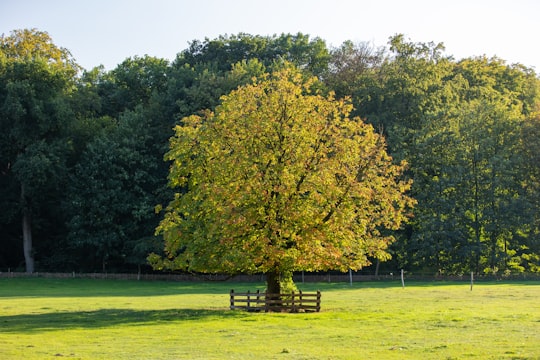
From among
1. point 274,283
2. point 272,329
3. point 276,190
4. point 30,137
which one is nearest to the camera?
point 272,329

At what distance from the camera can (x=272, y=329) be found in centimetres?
3194

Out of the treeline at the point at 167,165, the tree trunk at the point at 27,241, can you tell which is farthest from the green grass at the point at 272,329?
the tree trunk at the point at 27,241

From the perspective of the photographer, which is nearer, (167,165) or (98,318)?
(98,318)

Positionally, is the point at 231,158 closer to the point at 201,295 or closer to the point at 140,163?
the point at 201,295

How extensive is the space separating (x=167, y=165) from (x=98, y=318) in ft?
148

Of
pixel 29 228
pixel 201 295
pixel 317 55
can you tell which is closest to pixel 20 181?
pixel 29 228

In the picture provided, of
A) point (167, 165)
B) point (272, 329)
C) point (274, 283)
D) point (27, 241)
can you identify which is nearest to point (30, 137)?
point (27, 241)

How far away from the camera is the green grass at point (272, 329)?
2419cm

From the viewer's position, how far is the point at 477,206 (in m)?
81.8

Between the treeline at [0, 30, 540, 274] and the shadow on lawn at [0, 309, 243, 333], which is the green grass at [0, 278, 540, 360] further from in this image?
the treeline at [0, 30, 540, 274]

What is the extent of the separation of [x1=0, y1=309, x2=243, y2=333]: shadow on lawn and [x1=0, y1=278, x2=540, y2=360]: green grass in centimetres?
5

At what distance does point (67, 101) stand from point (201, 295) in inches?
1387

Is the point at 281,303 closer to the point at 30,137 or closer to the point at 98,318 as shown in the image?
the point at 98,318

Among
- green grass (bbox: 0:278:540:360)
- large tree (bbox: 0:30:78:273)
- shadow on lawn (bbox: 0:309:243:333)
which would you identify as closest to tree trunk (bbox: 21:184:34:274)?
large tree (bbox: 0:30:78:273)
